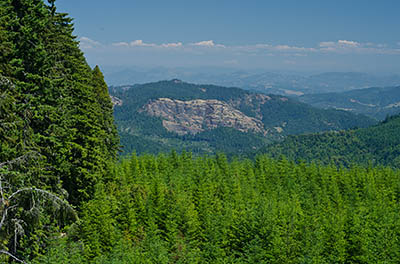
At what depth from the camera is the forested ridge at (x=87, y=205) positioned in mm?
18344

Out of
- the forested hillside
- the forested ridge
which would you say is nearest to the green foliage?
the forested ridge

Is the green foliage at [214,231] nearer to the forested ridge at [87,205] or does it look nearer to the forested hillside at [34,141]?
the forested ridge at [87,205]

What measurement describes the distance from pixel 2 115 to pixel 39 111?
408cm

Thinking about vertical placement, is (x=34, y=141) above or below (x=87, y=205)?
above

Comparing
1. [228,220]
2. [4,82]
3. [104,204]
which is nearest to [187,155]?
[228,220]

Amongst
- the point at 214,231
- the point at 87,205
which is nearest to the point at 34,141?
the point at 87,205

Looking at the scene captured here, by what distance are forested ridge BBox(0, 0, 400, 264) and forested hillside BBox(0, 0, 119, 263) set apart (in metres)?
0.08

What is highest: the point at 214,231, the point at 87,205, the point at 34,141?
the point at 34,141

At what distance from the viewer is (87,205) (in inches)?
1139

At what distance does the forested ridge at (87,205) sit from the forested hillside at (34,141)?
0.26ft

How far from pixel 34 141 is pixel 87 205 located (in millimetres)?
8817

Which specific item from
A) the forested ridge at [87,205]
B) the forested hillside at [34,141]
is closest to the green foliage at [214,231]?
the forested ridge at [87,205]

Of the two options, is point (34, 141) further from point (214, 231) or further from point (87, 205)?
point (214, 231)

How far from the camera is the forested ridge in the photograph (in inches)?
722
